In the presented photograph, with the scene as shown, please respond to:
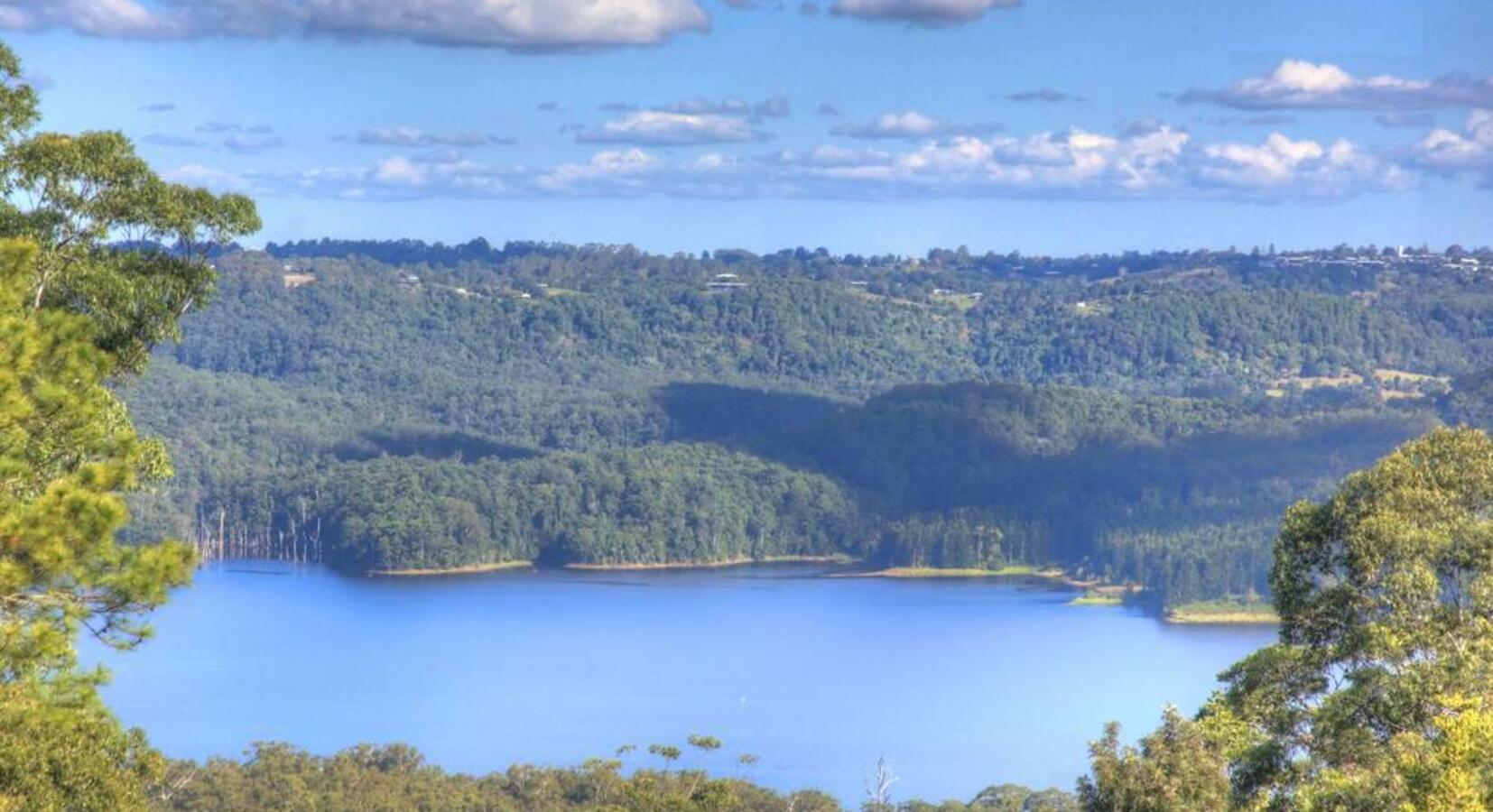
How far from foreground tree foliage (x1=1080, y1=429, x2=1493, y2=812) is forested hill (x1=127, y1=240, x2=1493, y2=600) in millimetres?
53155

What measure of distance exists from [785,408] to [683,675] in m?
77.9

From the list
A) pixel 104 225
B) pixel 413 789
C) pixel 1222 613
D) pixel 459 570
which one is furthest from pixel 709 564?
pixel 104 225

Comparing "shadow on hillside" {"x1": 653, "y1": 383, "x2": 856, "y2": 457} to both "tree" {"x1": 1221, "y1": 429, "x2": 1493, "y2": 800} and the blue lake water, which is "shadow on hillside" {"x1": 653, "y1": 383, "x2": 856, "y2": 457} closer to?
the blue lake water

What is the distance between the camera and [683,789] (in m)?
24.7

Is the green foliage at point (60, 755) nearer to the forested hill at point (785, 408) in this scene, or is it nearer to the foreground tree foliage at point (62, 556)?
the foreground tree foliage at point (62, 556)

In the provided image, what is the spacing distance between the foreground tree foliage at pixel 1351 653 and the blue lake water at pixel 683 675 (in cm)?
2859

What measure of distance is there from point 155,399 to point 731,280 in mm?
72162

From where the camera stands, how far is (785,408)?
445 feet

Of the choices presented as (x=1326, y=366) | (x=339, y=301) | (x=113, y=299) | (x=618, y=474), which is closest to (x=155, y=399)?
(x=618, y=474)

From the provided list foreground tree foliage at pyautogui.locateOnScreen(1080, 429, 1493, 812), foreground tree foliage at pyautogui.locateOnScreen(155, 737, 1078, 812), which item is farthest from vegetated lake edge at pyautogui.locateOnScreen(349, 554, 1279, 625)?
foreground tree foliage at pyautogui.locateOnScreen(1080, 429, 1493, 812)

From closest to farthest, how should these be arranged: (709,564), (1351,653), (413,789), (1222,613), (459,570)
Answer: (1351,653)
(413,789)
(1222,613)
(459,570)
(709,564)

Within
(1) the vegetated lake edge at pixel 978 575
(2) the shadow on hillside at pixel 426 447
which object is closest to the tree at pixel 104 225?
(1) the vegetated lake edge at pixel 978 575

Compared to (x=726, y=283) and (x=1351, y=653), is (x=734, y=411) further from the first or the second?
(x=1351, y=653)

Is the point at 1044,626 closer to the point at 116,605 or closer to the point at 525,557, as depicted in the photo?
the point at 525,557
